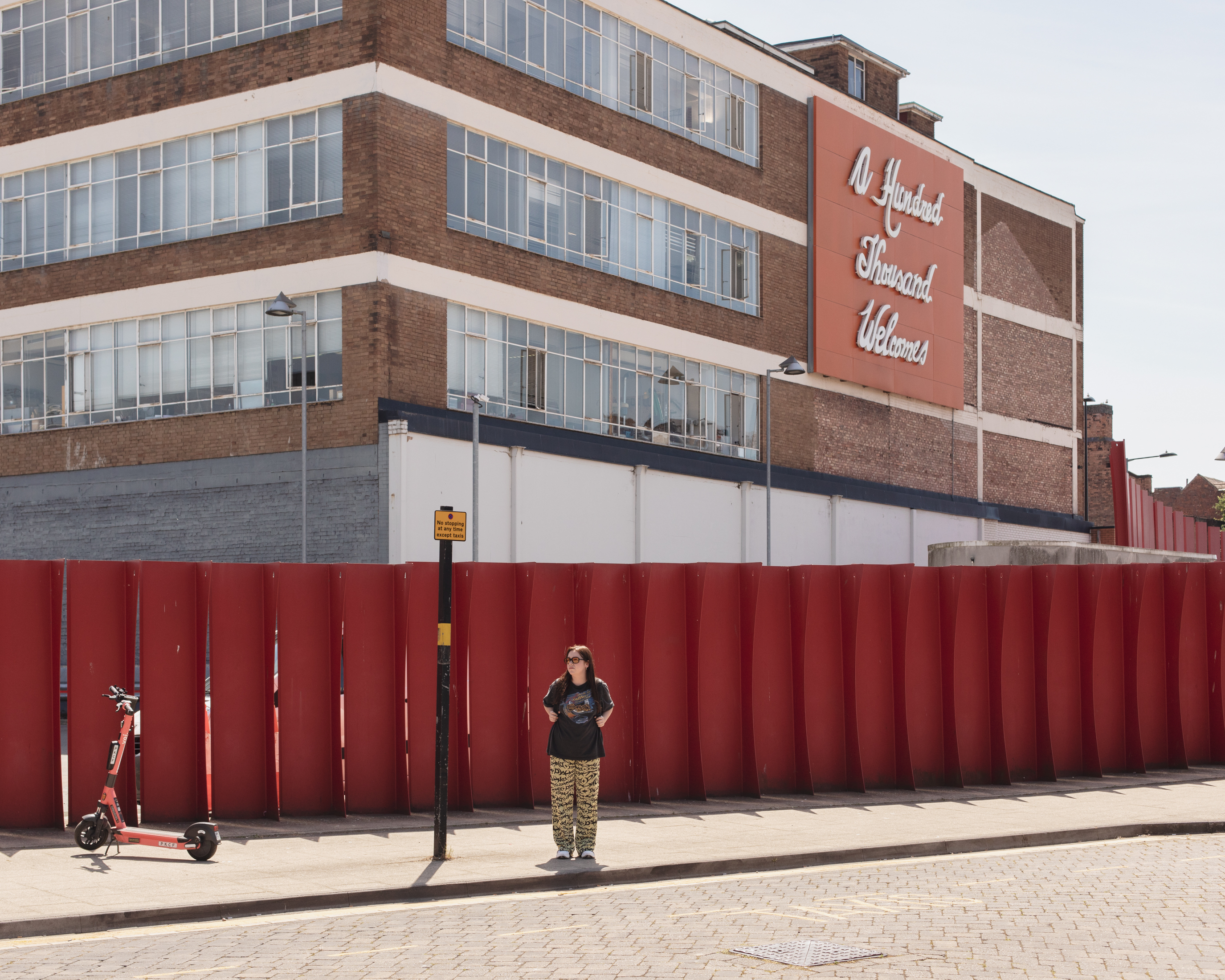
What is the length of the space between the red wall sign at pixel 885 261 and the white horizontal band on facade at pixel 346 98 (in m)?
6.12

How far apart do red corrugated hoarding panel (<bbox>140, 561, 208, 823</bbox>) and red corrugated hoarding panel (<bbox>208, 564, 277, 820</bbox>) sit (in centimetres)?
16

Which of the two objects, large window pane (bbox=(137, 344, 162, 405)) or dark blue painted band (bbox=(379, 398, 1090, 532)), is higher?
large window pane (bbox=(137, 344, 162, 405))

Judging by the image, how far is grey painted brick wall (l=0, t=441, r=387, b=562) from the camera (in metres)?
28.5

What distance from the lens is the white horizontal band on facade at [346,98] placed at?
29.1 meters

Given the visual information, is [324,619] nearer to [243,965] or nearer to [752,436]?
[243,965]

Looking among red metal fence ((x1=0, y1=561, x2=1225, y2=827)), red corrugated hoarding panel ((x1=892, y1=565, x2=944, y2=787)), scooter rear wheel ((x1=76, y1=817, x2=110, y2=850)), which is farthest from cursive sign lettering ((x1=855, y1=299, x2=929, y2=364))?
scooter rear wheel ((x1=76, y1=817, x2=110, y2=850))

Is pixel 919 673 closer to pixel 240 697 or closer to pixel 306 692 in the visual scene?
pixel 306 692

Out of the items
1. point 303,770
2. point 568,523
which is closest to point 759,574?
point 303,770

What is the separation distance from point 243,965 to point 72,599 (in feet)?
18.3

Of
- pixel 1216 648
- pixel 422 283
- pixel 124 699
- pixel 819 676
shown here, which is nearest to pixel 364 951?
pixel 124 699

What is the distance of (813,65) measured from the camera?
159 feet

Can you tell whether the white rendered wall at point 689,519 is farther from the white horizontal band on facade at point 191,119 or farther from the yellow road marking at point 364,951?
the yellow road marking at point 364,951

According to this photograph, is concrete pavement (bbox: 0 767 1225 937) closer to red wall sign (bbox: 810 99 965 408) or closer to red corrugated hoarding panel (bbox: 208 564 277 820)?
red corrugated hoarding panel (bbox: 208 564 277 820)

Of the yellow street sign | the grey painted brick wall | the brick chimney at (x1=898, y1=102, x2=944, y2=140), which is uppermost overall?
the brick chimney at (x1=898, y1=102, x2=944, y2=140)
